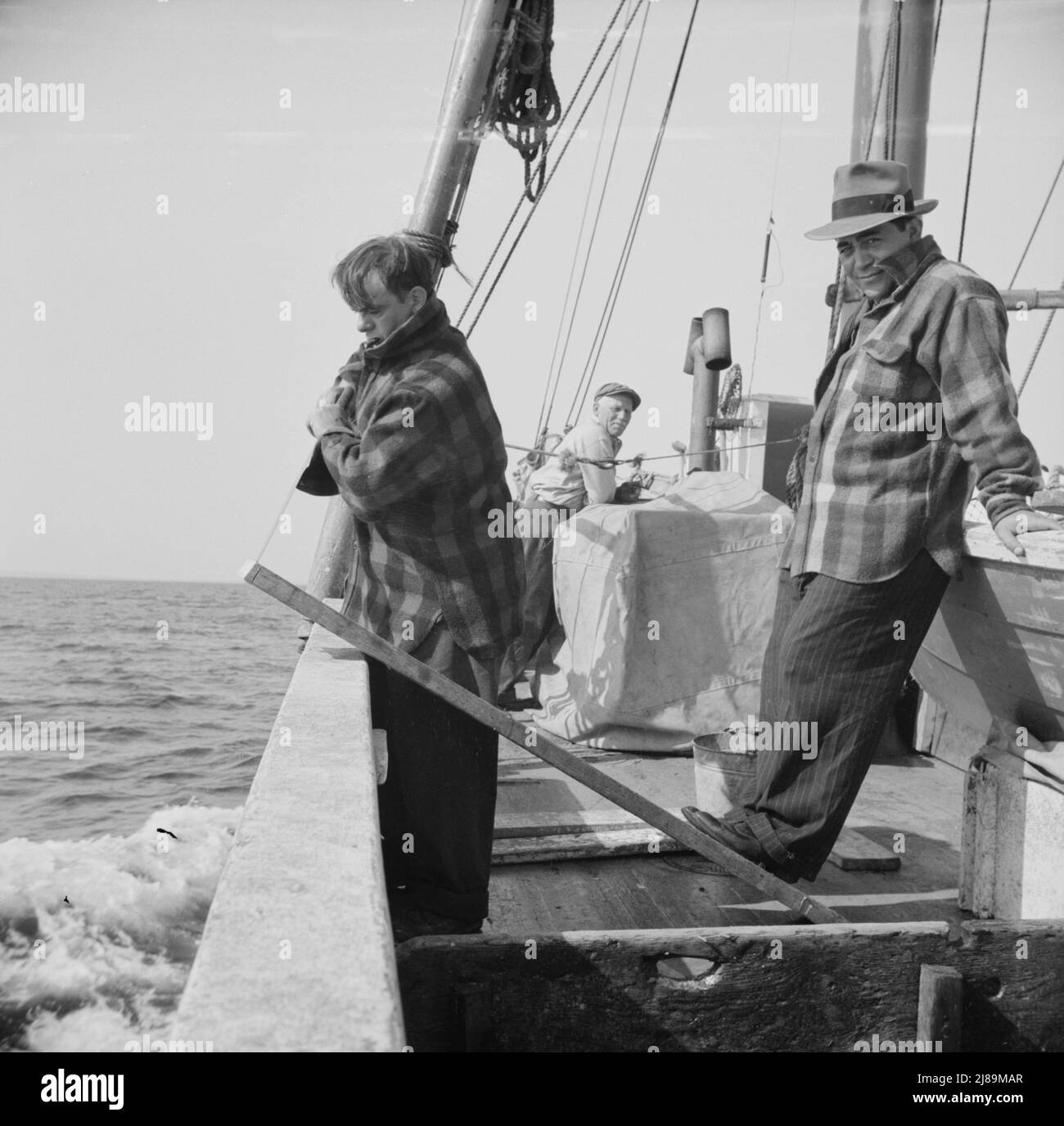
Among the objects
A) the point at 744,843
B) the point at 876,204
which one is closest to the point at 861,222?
the point at 876,204

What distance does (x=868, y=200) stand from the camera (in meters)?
3.21

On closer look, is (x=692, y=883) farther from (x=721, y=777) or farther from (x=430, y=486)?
(x=430, y=486)

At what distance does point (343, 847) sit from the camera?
151 cm

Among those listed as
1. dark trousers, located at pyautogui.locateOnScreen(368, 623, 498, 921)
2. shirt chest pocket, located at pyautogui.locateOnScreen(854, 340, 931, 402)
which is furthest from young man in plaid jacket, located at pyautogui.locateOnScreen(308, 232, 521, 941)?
shirt chest pocket, located at pyautogui.locateOnScreen(854, 340, 931, 402)

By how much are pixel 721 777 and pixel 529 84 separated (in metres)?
4.41

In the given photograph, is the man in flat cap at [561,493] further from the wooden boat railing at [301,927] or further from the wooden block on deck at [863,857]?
the wooden boat railing at [301,927]

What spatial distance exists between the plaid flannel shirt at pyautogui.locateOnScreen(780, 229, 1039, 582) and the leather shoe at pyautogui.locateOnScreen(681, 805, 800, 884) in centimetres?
77

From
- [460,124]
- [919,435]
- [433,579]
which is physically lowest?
[433,579]

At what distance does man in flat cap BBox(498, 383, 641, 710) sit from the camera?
7.03m

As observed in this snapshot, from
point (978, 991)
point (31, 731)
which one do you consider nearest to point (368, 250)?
point (978, 991)

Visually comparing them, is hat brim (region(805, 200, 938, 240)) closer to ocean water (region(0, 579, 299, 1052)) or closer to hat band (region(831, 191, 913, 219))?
hat band (region(831, 191, 913, 219))
